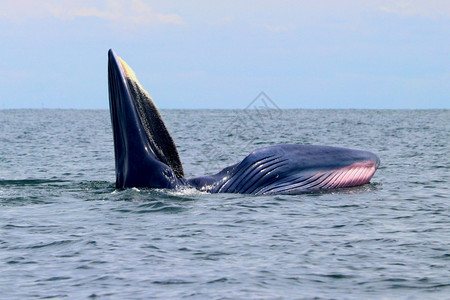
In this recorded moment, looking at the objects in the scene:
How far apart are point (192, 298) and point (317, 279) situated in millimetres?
1843

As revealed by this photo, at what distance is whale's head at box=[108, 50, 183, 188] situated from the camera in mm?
14188

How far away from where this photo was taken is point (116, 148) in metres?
14.5

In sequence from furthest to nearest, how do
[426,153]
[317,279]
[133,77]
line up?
[426,153]
[133,77]
[317,279]

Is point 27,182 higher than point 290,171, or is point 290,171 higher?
point 290,171

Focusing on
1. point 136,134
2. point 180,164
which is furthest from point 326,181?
point 136,134

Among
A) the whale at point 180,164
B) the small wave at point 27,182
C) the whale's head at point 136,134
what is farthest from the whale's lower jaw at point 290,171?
the small wave at point 27,182

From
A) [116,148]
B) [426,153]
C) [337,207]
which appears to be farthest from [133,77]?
[426,153]

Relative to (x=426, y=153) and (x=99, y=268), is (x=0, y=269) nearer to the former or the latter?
(x=99, y=268)

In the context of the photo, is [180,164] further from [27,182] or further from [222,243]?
[27,182]

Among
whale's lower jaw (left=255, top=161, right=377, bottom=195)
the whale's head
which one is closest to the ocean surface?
whale's lower jaw (left=255, top=161, right=377, bottom=195)

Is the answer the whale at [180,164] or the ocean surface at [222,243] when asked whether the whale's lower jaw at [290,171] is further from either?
the ocean surface at [222,243]

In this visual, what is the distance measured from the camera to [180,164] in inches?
605

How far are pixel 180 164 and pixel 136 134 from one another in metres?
1.53

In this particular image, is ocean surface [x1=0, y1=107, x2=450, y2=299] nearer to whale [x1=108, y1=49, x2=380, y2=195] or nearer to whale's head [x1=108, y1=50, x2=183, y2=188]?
whale [x1=108, y1=49, x2=380, y2=195]
